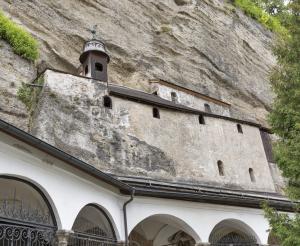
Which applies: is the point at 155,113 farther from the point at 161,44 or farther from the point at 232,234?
the point at 161,44

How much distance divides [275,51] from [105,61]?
1343 centimetres

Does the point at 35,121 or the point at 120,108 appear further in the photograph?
the point at 120,108

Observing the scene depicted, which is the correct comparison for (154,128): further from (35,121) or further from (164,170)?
(35,121)

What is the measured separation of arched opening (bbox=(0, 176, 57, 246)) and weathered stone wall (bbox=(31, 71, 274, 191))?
7.16 m

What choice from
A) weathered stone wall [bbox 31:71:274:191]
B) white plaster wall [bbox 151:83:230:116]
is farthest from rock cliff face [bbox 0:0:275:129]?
weathered stone wall [bbox 31:71:274:191]

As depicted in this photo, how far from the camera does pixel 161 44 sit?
98.0 ft

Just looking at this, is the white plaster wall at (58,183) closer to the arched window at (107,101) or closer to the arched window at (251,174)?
the arched window at (107,101)

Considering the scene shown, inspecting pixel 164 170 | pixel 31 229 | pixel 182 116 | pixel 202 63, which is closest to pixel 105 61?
pixel 182 116

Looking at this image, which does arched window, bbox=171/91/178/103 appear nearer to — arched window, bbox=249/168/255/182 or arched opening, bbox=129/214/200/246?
arched window, bbox=249/168/255/182

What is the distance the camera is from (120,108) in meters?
20.4

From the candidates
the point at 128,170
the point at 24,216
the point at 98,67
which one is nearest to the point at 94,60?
the point at 98,67

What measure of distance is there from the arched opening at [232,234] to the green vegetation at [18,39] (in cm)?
1320

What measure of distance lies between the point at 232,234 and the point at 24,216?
31.2 ft

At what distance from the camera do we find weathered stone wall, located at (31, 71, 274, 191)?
1808 cm
